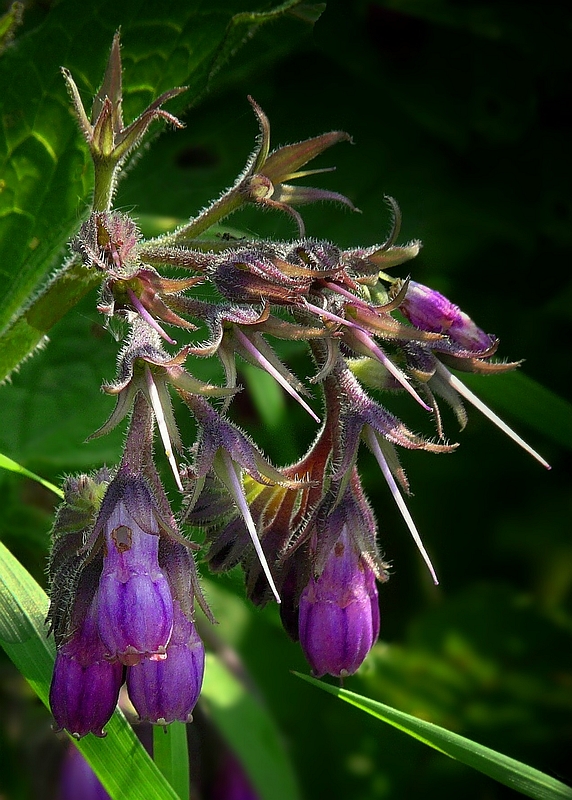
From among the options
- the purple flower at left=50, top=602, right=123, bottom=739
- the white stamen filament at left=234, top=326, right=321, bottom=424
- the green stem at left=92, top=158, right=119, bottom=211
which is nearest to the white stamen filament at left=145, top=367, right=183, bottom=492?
the white stamen filament at left=234, top=326, right=321, bottom=424

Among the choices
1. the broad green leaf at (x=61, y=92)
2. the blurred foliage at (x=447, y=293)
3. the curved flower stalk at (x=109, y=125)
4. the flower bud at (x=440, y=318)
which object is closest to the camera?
the curved flower stalk at (x=109, y=125)

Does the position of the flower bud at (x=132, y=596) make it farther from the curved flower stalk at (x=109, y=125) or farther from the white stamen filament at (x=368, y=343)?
the curved flower stalk at (x=109, y=125)

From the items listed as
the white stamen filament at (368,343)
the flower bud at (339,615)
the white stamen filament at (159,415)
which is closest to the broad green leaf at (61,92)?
the white stamen filament at (159,415)

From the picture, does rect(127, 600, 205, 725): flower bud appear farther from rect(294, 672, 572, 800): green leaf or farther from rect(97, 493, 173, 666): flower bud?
rect(294, 672, 572, 800): green leaf

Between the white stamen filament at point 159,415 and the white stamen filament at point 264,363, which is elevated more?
the white stamen filament at point 264,363

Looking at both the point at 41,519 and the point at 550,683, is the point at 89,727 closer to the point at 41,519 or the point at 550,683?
the point at 41,519
